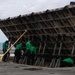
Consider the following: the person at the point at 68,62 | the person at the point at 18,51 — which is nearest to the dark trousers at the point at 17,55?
the person at the point at 18,51

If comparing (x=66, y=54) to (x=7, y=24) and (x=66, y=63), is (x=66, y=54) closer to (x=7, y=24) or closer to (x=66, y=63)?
(x=66, y=63)

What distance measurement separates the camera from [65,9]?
17.7 metres

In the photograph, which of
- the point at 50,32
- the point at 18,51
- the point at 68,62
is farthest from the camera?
the point at 18,51

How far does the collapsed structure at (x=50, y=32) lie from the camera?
18.4m

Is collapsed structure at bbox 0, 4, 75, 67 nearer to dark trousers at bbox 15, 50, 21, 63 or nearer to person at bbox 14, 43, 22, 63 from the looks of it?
person at bbox 14, 43, 22, 63

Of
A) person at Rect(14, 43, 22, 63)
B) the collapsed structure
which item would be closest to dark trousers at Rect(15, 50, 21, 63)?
person at Rect(14, 43, 22, 63)

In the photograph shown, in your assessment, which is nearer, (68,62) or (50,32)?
(68,62)

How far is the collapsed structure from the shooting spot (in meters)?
18.4

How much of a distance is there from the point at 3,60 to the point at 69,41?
21.6 feet

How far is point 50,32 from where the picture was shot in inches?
802

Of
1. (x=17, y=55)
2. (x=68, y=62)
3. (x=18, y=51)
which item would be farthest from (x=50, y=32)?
(x=17, y=55)

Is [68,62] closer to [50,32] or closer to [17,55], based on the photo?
[50,32]

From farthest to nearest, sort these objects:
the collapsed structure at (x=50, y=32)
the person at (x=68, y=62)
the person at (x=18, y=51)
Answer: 1. the person at (x=18, y=51)
2. the collapsed structure at (x=50, y=32)
3. the person at (x=68, y=62)

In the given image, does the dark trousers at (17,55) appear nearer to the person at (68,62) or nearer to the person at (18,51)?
the person at (18,51)
